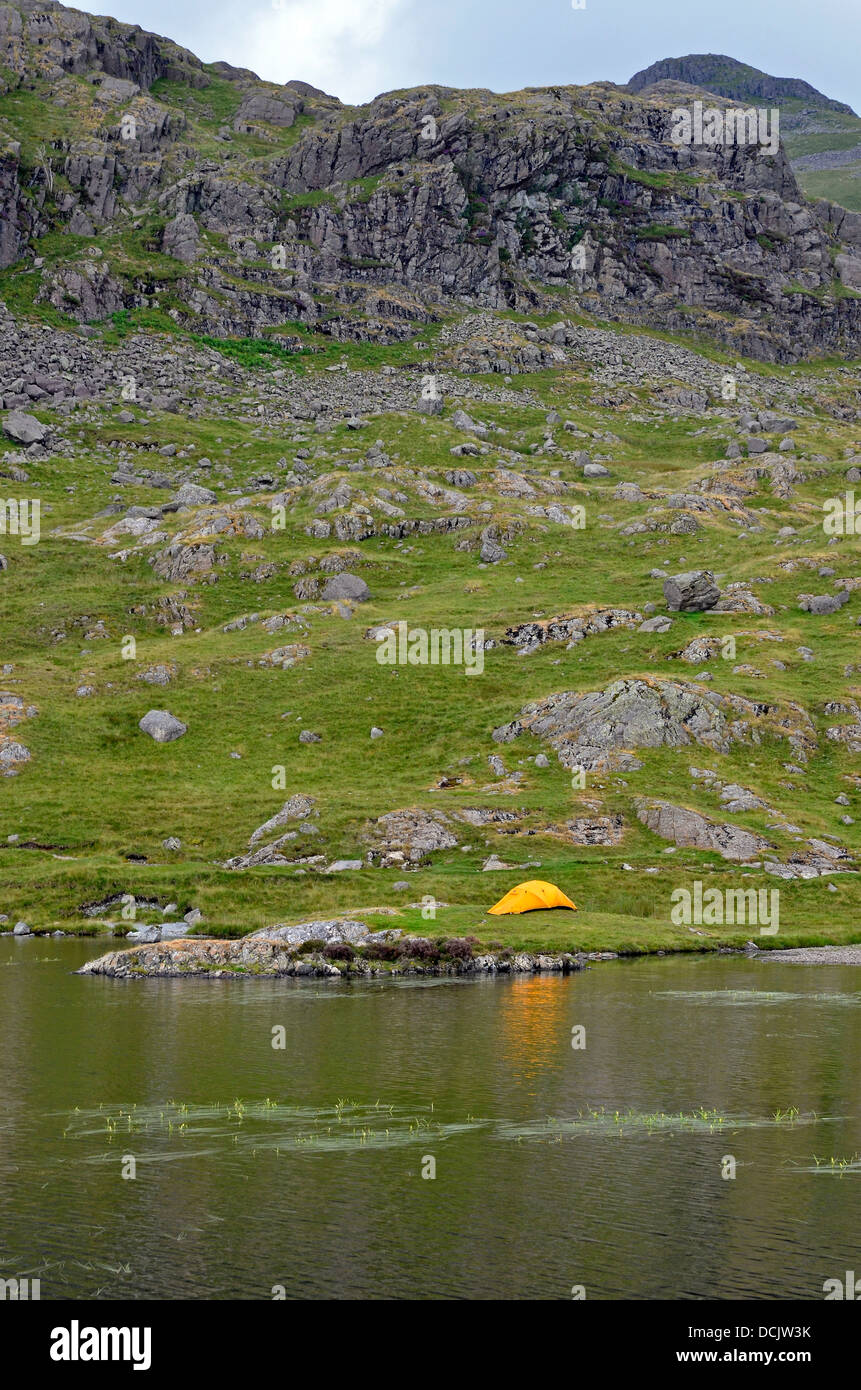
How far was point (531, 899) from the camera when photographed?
2466 inches

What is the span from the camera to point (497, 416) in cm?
18075

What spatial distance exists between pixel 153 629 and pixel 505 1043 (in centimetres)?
8870

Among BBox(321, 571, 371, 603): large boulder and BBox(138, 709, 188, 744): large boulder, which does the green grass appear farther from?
BBox(321, 571, 371, 603): large boulder

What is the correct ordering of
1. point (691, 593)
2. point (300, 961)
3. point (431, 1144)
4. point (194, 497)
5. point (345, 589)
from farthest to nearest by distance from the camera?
point (194, 497) < point (345, 589) < point (691, 593) < point (300, 961) < point (431, 1144)

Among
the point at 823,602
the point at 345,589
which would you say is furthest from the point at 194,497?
the point at 823,602

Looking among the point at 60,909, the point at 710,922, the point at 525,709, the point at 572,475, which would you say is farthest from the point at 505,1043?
the point at 572,475

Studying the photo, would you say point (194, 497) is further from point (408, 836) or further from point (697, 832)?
point (697, 832)

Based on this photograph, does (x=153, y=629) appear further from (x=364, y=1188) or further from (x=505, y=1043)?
(x=364, y=1188)

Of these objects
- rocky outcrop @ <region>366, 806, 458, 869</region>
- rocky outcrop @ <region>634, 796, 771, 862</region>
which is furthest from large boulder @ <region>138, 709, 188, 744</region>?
rocky outcrop @ <region>634, 796, 771, 862</region>

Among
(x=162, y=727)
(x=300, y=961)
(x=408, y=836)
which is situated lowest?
(x=300, y=961)

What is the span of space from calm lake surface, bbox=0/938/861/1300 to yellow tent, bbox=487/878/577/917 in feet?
46.8

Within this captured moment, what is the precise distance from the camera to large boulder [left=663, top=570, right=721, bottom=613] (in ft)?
358

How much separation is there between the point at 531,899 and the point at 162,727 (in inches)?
1828

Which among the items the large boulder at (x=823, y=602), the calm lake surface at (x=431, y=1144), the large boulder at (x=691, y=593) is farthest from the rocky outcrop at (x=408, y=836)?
the large boulder at (x=823, y=602)
